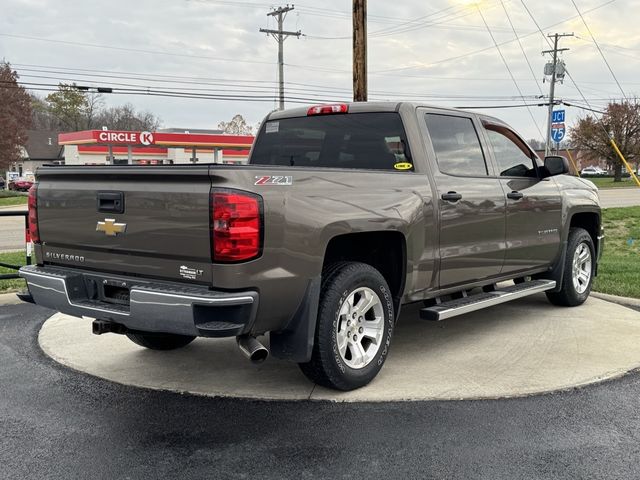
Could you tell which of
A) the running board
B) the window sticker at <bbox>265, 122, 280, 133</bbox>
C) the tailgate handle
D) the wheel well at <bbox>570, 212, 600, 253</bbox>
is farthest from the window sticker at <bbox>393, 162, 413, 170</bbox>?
the wheel well at <bbox>570, 212, 600, 253</bbox>

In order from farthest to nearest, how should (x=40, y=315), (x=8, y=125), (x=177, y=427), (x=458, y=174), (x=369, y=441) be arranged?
(x=8, y=125) → (x=40, y=315) → (x=458, y=174) → (x=177, y=427) → (x=369, y=441)

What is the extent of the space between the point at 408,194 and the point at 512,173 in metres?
1.76

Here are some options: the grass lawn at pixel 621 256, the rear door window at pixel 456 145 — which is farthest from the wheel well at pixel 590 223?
the rear door window at pixel 456 145

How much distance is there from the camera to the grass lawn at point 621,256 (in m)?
7.93

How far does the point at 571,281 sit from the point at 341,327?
3590 millimetres

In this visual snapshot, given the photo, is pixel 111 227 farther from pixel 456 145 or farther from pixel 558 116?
pixel 558 116

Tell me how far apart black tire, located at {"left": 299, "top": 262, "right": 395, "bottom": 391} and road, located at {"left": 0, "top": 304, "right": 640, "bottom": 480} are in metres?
0.21

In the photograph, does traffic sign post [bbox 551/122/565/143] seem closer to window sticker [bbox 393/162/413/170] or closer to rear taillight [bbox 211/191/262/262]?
window sticker [bbox 393/162/413/170]

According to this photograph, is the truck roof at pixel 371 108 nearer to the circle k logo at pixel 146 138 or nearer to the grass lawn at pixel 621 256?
the grass lawn at pixel 621 256

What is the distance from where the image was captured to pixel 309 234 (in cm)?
388

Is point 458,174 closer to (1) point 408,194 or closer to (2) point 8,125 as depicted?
(1) point 408,194

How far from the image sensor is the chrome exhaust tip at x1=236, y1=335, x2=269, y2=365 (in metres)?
3.76

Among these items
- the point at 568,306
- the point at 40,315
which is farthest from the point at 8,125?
the point at 568,306

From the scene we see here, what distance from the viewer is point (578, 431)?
3.70m
